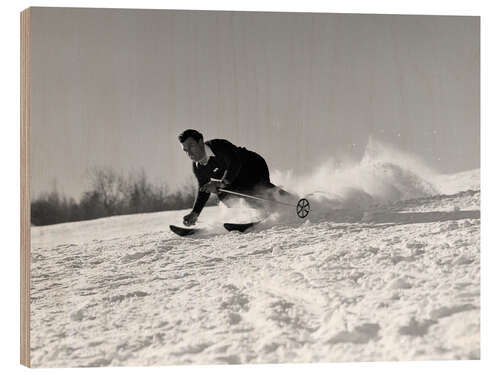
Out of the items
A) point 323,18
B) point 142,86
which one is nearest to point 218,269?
point 142,86

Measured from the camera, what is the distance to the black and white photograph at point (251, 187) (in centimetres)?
446

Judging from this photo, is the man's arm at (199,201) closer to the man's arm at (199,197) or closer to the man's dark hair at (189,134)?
the man's arm at (199,197)

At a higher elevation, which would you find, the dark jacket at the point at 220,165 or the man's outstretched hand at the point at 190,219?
the dark jacket at the point at 220,165

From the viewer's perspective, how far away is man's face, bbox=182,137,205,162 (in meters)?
4.68

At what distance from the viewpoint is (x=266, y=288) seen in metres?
4.56

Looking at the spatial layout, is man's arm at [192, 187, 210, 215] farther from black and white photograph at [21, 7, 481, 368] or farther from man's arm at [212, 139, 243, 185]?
man's arm at [212, 139, 243, 185]

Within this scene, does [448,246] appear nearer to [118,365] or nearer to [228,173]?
[228,173]

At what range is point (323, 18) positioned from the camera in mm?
4773

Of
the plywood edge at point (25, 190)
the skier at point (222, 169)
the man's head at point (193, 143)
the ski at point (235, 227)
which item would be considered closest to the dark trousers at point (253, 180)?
the skier at point (222, 169)

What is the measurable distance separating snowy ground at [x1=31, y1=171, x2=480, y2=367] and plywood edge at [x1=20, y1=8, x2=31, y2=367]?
0.06 m

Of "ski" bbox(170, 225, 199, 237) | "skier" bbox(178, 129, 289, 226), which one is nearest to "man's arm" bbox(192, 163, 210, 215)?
"skier" bbox(178, 129, 289, 226)

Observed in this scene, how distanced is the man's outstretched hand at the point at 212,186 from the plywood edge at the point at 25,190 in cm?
99

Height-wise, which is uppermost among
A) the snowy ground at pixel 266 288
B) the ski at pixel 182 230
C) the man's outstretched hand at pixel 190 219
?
the man's outstretched hand at pixel 190 219

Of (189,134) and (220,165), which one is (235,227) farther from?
(189,134)
